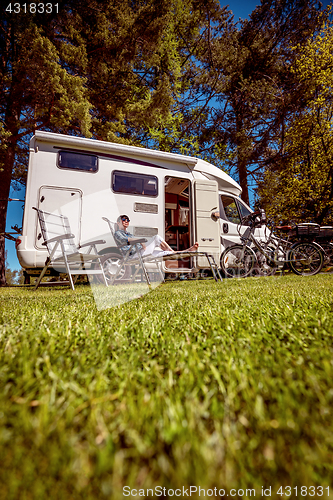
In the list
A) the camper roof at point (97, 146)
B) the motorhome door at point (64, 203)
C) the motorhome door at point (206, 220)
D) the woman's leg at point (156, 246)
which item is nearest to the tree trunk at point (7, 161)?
the camper roof at point (97, 146)

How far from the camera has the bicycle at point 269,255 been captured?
6266 millimetres

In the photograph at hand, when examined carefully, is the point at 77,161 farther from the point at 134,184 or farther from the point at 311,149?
the point at 311,149

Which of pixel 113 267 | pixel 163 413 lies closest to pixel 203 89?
pixel 113 267

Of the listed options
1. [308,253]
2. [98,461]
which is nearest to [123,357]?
[98,461]

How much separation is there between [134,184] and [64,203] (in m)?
1.70

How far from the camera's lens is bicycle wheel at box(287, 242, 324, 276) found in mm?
6215

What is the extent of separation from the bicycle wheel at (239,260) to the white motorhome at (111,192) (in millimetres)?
463

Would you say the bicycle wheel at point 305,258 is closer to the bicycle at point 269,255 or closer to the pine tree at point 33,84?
the bicycle at point 269,255

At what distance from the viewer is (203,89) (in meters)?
12.7

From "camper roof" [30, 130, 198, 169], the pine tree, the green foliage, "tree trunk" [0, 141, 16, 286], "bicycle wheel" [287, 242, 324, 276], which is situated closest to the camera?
"camper roof" [30, 130, 198, 169]

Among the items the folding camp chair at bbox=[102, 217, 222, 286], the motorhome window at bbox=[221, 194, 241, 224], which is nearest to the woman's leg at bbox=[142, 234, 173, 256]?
the folding camp chair at bbox=[102, 217, 222, 286]

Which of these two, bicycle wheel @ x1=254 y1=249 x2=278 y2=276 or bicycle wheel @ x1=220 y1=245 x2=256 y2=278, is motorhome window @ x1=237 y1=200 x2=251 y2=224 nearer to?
bicycle wheel @ x1=254 y1=249 x2=278 y2=276

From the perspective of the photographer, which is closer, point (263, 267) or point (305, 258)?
point (305, 258)

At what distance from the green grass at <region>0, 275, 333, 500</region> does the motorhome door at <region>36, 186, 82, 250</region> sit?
4.80 meters
